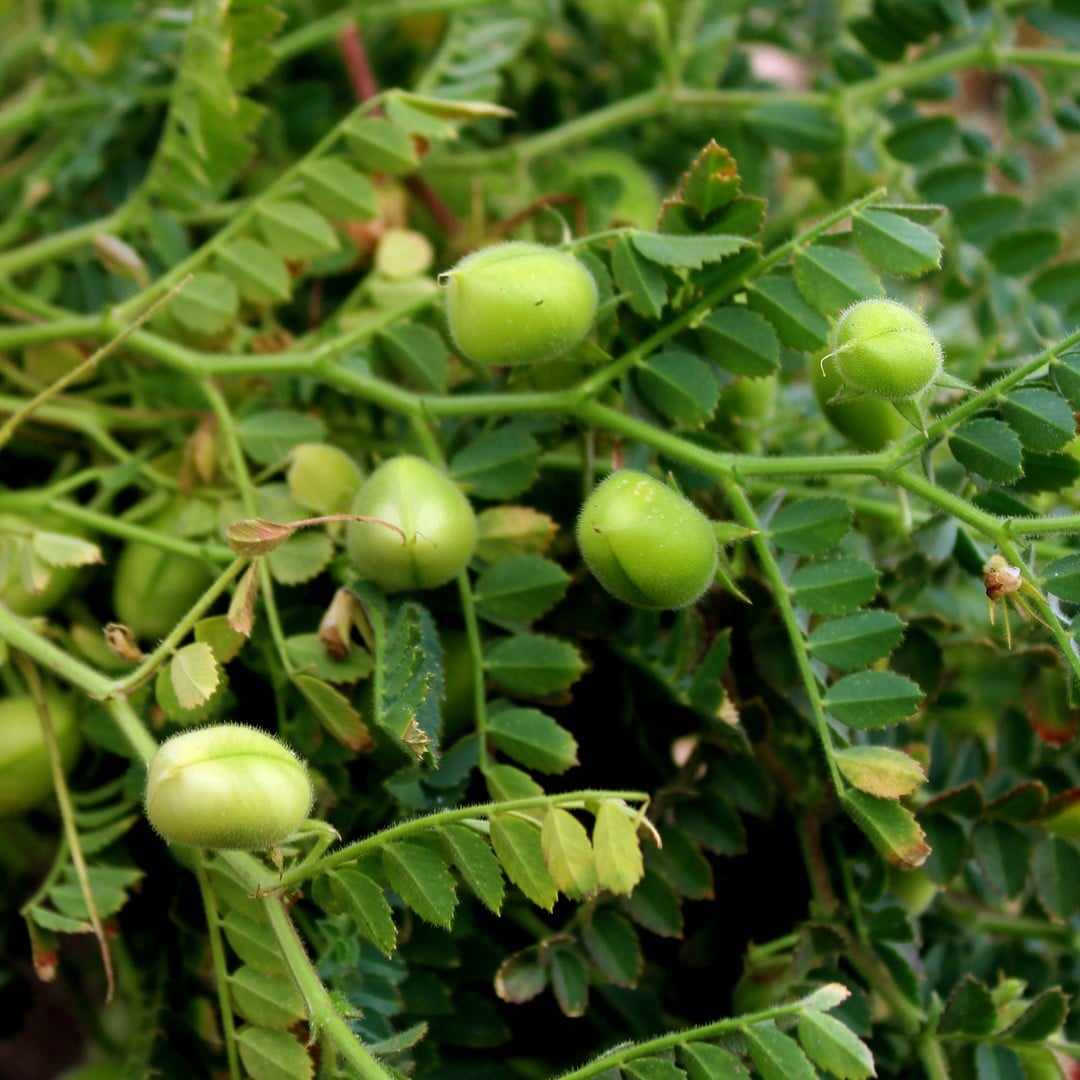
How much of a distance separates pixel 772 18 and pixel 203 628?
84 centimetres

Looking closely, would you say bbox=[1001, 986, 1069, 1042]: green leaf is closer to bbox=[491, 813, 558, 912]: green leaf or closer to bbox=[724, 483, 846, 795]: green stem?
bbox=[724, 483, 846, 795]: green stem

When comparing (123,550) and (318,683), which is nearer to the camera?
(318,683)

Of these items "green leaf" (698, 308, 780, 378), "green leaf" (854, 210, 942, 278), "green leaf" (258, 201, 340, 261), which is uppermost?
"green leaf" (258, 201, 340, 261)

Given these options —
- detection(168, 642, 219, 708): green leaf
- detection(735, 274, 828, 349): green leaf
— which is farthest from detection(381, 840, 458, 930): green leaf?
detection(735, 274, 828, 349): green leaf

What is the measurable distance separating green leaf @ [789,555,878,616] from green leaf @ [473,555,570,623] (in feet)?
0.41

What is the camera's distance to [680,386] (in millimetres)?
595

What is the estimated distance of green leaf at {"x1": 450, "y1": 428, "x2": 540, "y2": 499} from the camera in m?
0.64

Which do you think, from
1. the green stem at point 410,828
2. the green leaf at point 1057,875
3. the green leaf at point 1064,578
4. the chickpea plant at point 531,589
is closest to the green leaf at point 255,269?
the chickpea plant at point 531,589

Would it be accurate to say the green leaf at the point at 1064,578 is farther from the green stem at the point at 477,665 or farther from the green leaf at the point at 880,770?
the green stem at the point at 477,665

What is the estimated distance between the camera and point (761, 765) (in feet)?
2.26

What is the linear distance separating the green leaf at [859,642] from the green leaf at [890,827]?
65mm

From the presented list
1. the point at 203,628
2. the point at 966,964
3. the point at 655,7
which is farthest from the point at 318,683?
the point at 655,7

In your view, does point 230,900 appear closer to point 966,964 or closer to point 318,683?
point 318,683

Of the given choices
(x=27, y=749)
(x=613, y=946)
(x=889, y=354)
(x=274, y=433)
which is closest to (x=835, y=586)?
(x=889, y=354)
